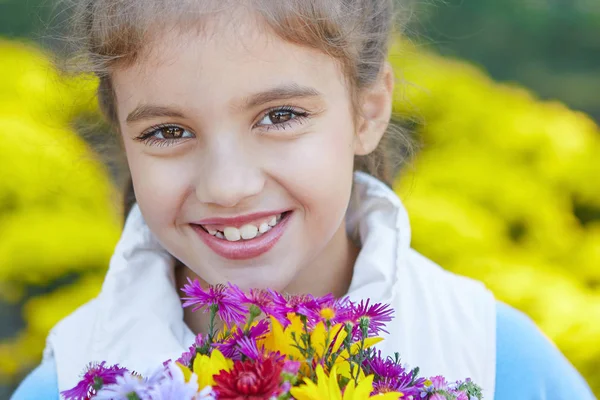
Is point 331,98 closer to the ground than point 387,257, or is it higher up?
higher up

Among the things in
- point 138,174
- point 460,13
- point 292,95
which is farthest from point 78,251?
point 460,13

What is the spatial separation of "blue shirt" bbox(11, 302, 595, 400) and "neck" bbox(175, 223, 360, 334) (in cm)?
33

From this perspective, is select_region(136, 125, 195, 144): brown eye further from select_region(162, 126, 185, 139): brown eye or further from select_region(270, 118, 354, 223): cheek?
select_region(270, 118, 354, 223): cheek

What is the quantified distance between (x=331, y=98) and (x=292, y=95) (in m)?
0.12

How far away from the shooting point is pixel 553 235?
11.2 ft

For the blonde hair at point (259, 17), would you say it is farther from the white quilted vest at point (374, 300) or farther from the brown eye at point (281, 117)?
the white quilted vest at point (374, 300)

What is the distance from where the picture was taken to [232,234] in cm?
162

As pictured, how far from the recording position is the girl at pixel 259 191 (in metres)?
1.52

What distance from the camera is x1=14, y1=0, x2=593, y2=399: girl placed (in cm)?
152

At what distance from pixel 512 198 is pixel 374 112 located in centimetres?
172

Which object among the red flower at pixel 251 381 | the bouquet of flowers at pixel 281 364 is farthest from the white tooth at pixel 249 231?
the red flower at pixel 251 381

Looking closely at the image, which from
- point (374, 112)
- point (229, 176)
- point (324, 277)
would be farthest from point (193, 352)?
point (374, 112)

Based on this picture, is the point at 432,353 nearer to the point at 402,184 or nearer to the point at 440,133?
the point at 402,184

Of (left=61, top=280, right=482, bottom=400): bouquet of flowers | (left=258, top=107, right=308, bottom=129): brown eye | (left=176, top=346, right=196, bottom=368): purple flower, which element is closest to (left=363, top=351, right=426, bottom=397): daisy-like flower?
(left=61, top=280, right=482, bottom=400): bouquet of flowers
